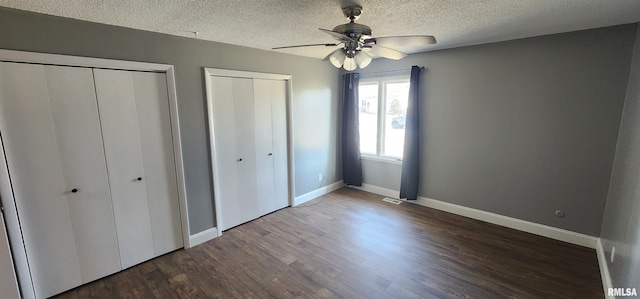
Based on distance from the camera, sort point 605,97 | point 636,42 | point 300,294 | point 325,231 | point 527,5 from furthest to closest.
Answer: point 325,231, point 605,97, point 636,42, point 300,294, point 527,5

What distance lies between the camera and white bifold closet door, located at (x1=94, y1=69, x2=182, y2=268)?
96.2 inches

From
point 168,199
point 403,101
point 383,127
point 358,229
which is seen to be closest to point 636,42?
point 403,101

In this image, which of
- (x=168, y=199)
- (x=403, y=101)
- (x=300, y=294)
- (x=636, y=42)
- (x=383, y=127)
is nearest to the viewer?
(x=300, y=294)

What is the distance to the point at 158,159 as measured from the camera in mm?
2750

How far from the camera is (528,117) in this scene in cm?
313

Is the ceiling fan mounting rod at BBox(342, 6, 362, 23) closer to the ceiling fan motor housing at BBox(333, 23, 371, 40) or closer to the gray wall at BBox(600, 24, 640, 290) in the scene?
the ceiling fan motor housing at BBox(333, 23, 371, 40)

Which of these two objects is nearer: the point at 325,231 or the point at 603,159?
the point at 603,159

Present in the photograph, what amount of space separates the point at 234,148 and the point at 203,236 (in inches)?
44.0

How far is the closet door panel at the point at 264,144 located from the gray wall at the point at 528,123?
2.21m

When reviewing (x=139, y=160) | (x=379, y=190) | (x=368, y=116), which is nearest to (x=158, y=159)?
(x=139, y=160)

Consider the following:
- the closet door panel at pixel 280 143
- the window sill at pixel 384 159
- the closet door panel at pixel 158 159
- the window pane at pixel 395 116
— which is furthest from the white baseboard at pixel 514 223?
the closet door panel at pixel 158 159

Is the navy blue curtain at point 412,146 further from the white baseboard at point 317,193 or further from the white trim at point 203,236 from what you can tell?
the white trim at point 203,236

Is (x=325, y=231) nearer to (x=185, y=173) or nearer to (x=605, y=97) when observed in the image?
(x=185, y=173)

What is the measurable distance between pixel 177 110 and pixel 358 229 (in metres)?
2.55
